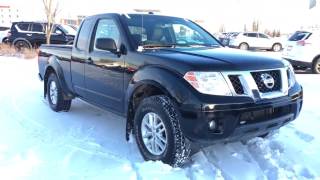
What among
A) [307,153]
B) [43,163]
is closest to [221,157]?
[307,153]

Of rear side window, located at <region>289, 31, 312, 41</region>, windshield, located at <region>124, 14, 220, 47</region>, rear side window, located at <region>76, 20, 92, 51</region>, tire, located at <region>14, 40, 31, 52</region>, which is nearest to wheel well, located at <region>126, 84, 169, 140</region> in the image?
→ windshield, located at <region>124, 14, 220, 47</region>

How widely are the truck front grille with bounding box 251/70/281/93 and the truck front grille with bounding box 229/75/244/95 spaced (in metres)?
0.18

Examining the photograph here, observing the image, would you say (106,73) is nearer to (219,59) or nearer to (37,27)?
(219,59)

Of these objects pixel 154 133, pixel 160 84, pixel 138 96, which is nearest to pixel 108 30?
pixel 138 96

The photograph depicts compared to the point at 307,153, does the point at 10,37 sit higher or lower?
higher

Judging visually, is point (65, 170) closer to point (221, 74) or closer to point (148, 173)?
point (148, 173)

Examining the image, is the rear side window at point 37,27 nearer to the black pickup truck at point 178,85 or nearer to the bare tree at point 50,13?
the bare tree at point 50,13

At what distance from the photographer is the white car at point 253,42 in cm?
2764

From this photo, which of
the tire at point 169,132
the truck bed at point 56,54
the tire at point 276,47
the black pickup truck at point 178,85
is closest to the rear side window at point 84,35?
the black pickup truck at point 178,85

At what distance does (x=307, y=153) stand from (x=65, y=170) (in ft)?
8.60

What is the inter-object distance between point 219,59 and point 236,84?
38cm

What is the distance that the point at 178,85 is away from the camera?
4070 millimetres

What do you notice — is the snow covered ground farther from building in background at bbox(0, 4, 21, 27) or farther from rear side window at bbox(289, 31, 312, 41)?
building in background at bbox(0, 4, 21, 27)

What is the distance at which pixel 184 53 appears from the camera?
15.1 feet
